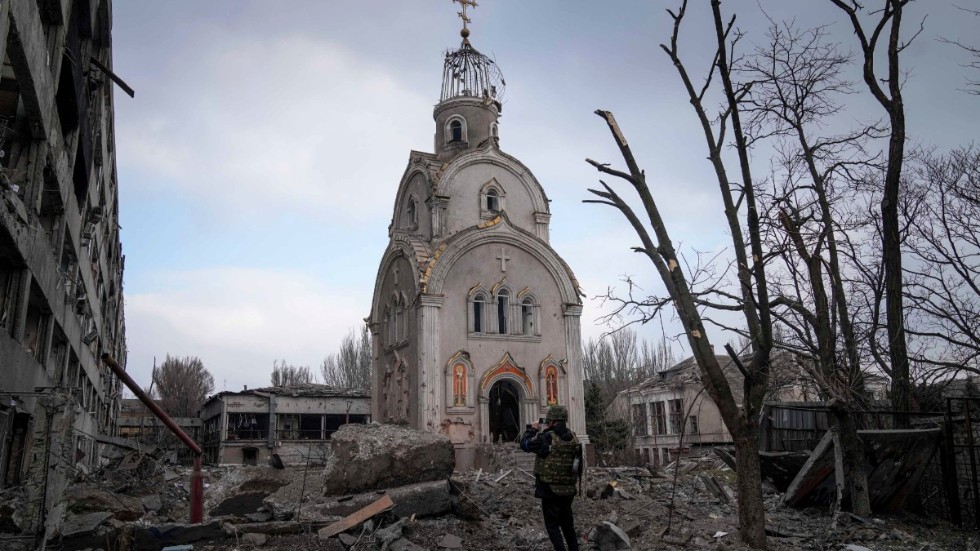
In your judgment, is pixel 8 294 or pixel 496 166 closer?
pixel 8 294

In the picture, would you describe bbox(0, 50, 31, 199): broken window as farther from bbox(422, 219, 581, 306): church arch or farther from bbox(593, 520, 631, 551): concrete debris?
bbox(422, 219, 581, 306): church arch

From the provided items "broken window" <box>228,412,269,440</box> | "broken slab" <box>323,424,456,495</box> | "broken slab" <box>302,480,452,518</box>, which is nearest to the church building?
"broken slab" <box>323,424,456,495</box>

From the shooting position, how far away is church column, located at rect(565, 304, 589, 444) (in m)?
23.0

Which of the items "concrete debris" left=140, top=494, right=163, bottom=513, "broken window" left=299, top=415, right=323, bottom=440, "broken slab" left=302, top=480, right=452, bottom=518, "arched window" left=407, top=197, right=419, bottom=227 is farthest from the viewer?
"broken window" left=299, top=415, right=323, bottom=440

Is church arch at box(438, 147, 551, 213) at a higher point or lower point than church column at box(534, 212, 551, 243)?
higher

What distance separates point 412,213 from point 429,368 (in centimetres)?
696

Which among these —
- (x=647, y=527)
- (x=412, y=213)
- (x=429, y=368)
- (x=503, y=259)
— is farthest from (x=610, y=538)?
(x=412, y=213)

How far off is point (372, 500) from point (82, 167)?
35.6 ft

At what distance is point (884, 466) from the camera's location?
37.6ft

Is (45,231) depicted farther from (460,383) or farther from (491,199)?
(491,199)

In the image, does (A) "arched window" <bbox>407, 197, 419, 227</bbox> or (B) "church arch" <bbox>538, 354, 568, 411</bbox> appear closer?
(B) "church arch" <bbox>538, 354, 568, 411</bbox>

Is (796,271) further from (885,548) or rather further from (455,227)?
(455,227)

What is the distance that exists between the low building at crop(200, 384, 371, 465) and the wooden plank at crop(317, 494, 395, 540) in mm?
27430

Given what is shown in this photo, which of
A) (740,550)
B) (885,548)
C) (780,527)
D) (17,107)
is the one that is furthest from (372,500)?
(17,107)
